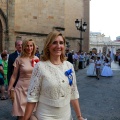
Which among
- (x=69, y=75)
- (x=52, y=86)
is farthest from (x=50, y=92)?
(x=69, y=75)

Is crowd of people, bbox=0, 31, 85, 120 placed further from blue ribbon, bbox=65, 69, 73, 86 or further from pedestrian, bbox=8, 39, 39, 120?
pedestrian, bbox=8, 39, 39, 120

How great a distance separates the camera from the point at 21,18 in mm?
21484

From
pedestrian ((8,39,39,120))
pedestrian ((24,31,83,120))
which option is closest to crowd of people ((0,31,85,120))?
pedestrian ((24,31,83,120))

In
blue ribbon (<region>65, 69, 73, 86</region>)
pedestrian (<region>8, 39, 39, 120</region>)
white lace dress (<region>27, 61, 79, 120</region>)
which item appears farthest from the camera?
Result: pedestrian (<region>8, 39, 39, 120</region>)

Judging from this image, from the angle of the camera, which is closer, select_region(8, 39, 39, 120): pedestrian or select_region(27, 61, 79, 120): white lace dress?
select_region(27, 61, 79, 120): white lace dress

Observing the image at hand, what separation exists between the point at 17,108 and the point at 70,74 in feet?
6.08

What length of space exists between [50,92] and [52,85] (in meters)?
0.07

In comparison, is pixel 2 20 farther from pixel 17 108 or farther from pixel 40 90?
pixel 40 90

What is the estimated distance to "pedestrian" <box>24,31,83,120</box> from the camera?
7.76 feet

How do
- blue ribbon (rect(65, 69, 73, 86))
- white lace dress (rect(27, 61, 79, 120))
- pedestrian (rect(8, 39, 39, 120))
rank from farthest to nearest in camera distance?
pedestrian (rect(8, 39, 39, 120)) → blue ribbon (rect(65, 69, 73, 86)) → white lace dress (rect(27, 61, 79, 120))

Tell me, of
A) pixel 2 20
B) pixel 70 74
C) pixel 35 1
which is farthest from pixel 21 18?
pixel 70 74

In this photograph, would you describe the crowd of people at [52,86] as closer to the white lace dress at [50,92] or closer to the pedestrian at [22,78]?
the white lace dress at [50,92]

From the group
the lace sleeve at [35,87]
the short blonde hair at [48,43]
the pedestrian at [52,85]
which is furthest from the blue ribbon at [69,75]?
the lace sleeve at [35,87]

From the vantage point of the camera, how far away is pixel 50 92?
2.36m
